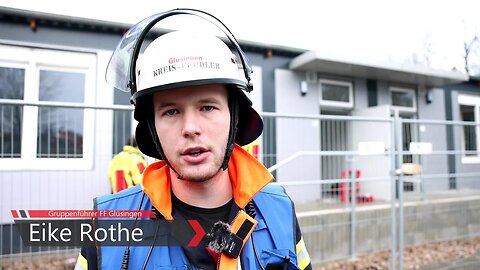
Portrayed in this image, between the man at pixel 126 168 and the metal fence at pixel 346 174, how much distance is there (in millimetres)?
122

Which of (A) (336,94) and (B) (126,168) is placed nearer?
(B) (126,168)

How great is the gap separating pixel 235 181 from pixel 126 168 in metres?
2.39

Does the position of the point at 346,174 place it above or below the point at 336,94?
below

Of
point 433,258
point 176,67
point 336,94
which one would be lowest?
point 433,258

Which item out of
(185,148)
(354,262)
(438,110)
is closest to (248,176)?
(185,148)

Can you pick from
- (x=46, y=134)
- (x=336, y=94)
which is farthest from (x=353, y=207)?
(x=336, y=94)

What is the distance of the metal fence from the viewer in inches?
123

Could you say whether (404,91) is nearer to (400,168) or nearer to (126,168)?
(400,168)

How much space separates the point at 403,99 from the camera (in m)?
9.80

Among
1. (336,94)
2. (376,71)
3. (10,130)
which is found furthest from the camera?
(336,94)

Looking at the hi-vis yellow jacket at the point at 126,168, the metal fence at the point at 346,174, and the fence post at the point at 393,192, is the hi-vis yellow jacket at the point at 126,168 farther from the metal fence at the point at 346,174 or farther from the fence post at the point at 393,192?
the fence post at the point at 393,192

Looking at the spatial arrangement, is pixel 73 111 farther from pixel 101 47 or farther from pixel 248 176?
pixel 101 47

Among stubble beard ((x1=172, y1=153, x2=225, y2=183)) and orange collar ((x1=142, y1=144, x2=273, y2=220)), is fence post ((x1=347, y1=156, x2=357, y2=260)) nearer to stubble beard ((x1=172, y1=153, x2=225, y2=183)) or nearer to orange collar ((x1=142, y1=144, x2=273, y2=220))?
orange collar ((x1=142, y1=144, x2=273, y2=220))

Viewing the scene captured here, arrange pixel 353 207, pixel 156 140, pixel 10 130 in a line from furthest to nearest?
pixel 353 207 → pixel 10 130 → pixel 156 140
